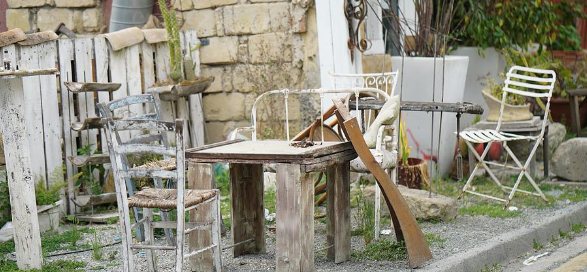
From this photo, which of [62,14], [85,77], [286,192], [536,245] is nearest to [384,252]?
[286,192]

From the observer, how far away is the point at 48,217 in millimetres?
7602

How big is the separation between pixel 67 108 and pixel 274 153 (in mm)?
3067

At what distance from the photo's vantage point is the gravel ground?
650 centimetres

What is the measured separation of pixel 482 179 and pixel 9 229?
505 cm

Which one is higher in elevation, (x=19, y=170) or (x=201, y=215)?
(x=19, y=170)

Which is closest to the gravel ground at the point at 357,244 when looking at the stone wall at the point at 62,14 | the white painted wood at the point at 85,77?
the white painted wood at the point at 85,77

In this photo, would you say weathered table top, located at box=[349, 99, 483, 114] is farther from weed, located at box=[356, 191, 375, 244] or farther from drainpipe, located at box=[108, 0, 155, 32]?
drainpipe, located at box=[108, 0, 155, 32]

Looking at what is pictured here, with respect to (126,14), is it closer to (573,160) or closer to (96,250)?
(96,250)

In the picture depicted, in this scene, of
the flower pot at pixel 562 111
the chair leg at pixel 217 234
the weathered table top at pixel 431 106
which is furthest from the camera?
the flower pot at pixel 562 111

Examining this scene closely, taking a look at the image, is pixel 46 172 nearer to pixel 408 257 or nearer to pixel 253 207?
pixel 253 207

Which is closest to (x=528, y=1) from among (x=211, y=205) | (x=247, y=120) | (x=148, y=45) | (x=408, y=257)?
(x=247, y=120)

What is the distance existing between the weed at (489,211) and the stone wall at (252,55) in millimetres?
2109

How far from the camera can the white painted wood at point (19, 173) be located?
619 cm

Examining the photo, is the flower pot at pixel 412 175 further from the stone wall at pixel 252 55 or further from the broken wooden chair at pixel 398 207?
the broken wooden chair at pixel 398 207
